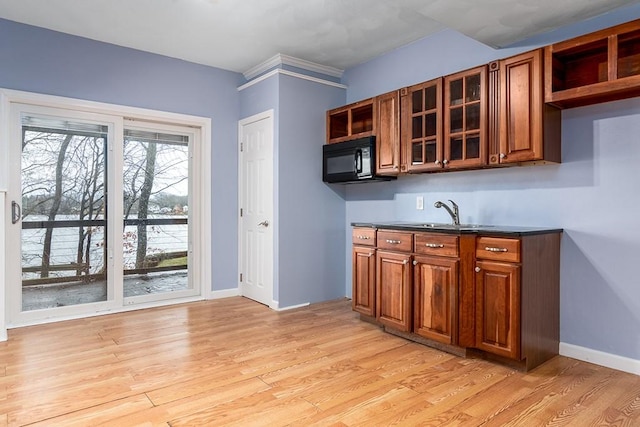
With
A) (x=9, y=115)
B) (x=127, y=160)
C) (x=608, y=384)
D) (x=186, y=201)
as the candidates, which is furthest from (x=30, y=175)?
(x=608, y=384)

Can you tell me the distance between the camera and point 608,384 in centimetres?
231

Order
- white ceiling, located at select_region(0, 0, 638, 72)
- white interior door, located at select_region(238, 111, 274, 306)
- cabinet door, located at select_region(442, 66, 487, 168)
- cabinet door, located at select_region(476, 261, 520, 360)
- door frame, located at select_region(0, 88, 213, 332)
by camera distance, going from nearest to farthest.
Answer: cabinet door, located at select_region(476, 261, 520, 360)
white ceiling, located at select_region(0, 0, 638, 72)
cabinet door, located at select_region(442, 66, 487, 168)
door frame, located at select_region(0, 88, 213, 332)
white interior door, located at select_region(238, 111, 274, 306)

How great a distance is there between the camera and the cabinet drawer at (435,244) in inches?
108

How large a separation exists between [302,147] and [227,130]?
100cm

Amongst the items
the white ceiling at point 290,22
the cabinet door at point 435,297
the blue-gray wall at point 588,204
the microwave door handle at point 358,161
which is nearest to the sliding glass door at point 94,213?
the white ceiling at point 290,22

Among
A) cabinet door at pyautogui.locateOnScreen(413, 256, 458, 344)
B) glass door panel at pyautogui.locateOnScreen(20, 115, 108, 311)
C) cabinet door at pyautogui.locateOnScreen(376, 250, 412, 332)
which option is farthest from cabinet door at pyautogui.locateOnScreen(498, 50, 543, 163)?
glass door panel at pyautogui.locateOnScreen(20, 115, 108, 311)

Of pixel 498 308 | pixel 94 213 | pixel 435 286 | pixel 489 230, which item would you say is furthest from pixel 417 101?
pixel 94 213

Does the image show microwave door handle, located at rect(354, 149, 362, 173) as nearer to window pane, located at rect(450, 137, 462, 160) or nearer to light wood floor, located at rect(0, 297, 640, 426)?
window pane, located at rect(450, 137, 462, 160)

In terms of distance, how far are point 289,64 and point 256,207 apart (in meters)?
1.58

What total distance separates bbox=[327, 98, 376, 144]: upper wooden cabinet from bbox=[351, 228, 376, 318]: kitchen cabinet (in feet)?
3.42

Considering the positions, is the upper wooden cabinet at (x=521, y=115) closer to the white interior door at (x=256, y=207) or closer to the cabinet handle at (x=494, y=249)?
the cabinet handle at (x=494, y=249)

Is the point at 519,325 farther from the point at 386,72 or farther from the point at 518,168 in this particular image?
the point at 386,72

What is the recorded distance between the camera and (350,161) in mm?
3971

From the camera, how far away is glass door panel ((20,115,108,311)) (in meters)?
3.50
